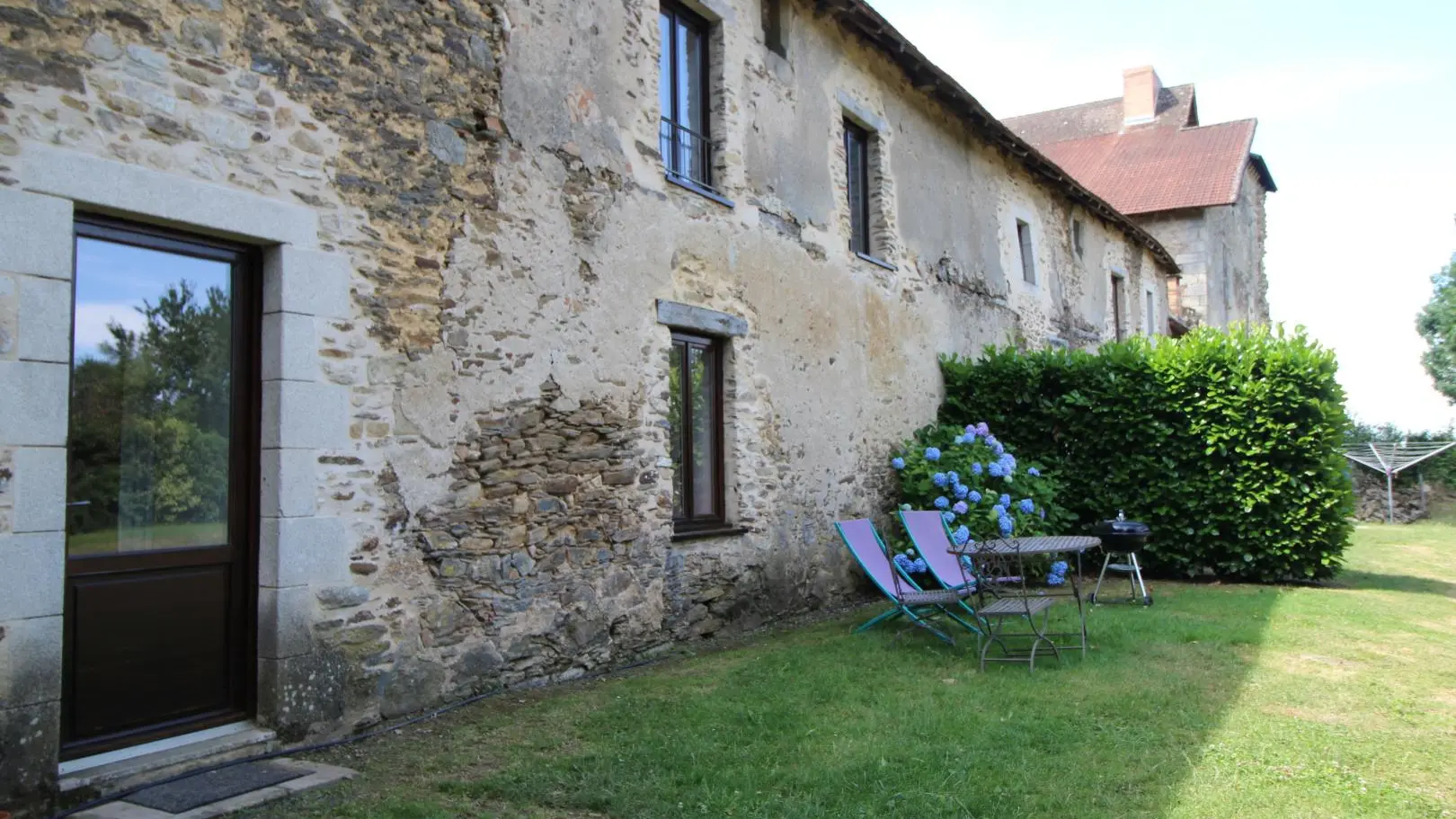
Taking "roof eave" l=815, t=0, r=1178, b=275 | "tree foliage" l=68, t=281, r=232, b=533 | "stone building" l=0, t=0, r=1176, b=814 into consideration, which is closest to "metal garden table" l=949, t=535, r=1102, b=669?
"stone building" l=0, t=0, r=1176, b=814

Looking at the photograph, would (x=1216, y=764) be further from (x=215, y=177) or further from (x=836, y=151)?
(x=836, y=151)

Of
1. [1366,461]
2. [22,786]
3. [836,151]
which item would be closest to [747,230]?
[836,151]

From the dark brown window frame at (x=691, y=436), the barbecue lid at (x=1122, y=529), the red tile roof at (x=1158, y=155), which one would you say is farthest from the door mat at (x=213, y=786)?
the red tile roof at (x=1158, y=155)

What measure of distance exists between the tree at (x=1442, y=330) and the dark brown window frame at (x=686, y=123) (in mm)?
29621

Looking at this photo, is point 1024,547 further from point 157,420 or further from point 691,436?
point 157,420

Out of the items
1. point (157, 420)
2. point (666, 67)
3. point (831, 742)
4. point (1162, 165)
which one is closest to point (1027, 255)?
point (666, 67)

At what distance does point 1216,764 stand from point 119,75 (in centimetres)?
483

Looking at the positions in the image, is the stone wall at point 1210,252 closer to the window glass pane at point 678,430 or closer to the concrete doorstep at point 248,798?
the window glass pane at point 678,430

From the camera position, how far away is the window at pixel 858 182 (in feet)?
30.6

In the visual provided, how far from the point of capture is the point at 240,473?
411 centimetres

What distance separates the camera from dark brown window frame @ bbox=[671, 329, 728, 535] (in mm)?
6691

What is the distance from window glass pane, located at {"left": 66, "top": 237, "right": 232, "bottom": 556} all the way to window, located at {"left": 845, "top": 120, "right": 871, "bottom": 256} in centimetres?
625

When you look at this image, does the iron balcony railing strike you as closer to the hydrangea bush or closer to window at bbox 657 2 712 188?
window at bbox 657 2 712 188

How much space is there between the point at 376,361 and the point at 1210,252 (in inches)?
883
